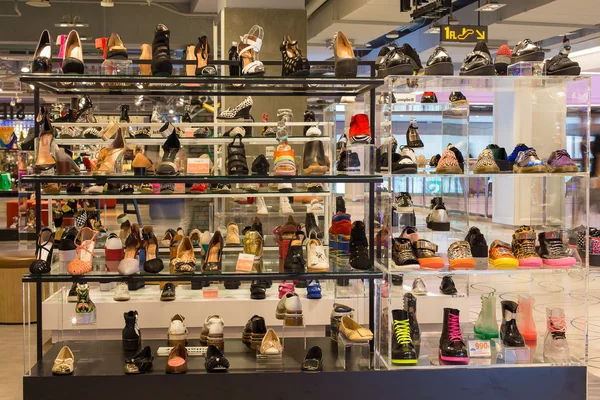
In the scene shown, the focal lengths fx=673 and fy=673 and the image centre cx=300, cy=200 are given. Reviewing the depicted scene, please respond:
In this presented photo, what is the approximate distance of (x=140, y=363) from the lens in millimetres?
3617

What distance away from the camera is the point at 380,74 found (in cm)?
394

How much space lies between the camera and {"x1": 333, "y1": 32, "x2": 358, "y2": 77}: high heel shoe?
3766mm

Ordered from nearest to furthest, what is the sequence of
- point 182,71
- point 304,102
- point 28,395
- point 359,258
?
point 28,395 → point 359,258 → point 182,71 → point 304,102

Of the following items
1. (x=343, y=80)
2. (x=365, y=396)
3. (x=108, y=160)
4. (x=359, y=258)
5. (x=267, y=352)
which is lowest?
(x=365, y=396)

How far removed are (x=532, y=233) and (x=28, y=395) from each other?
296cm

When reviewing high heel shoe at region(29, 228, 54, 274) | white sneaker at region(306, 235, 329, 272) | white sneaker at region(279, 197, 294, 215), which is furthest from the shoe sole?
white sneaker at region(279, 197, 294, 215)

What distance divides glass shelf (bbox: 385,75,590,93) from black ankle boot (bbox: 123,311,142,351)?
2.09m

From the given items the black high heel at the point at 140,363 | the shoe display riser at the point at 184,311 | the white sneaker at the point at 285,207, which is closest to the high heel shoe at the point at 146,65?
the black high heel at the point at 140,363

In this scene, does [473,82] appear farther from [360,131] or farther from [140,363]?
[140,363]

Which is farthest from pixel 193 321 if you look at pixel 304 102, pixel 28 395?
pixel 304 102

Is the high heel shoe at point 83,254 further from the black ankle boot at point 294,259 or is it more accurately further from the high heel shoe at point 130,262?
the black ankle boot at point 294,259

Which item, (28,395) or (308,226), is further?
(308,226)

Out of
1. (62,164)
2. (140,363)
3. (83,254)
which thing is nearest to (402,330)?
(140,363)

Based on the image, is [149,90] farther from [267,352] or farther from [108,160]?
[267,352]
